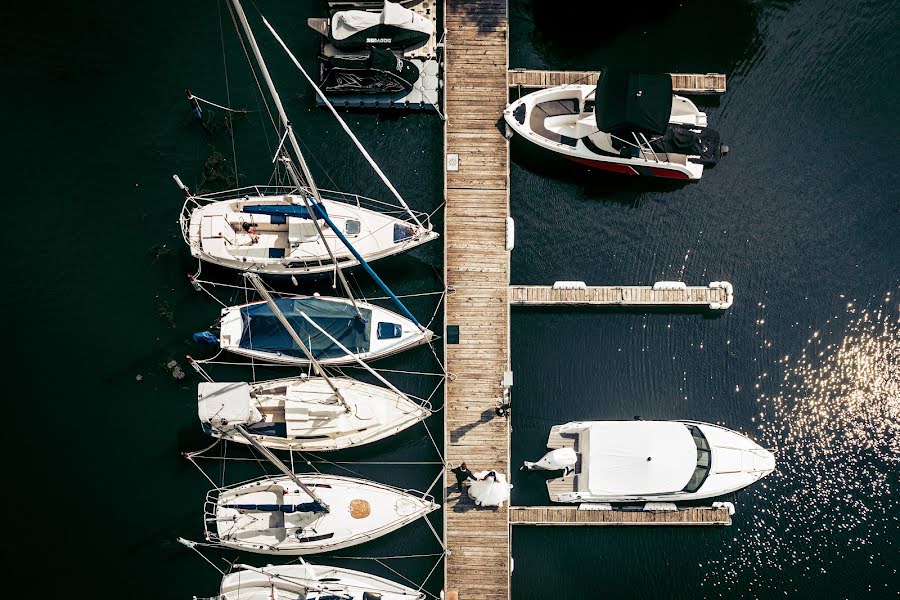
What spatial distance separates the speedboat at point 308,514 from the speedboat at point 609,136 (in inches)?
567

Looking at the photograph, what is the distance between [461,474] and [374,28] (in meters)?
17.2

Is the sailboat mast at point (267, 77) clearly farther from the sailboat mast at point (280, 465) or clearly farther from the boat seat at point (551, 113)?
the boat seat at point (551, 113)

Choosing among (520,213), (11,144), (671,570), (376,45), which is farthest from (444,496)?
(11,144)

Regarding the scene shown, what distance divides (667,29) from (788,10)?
5.10 m

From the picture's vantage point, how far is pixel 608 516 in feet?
76.2

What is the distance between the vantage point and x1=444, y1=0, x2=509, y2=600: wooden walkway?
23.0m

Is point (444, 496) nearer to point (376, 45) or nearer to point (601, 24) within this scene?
point (376, 45)

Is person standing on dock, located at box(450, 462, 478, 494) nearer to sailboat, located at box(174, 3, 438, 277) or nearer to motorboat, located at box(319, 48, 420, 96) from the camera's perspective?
sailboat, located at box(174, 3, 438, 277)

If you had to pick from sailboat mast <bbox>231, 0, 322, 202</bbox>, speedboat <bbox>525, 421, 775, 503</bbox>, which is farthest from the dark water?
sailboat mast <bbox>231, 0, 322, 202</bbox>

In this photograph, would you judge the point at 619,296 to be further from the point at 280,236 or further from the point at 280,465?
the point at 280,465

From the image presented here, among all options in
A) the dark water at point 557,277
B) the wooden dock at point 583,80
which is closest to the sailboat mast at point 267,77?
the dark water at point 557,277

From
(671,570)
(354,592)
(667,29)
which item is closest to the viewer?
(354,592)

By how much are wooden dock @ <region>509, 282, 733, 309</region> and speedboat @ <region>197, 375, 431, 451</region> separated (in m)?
5.91

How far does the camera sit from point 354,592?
71.8ft
